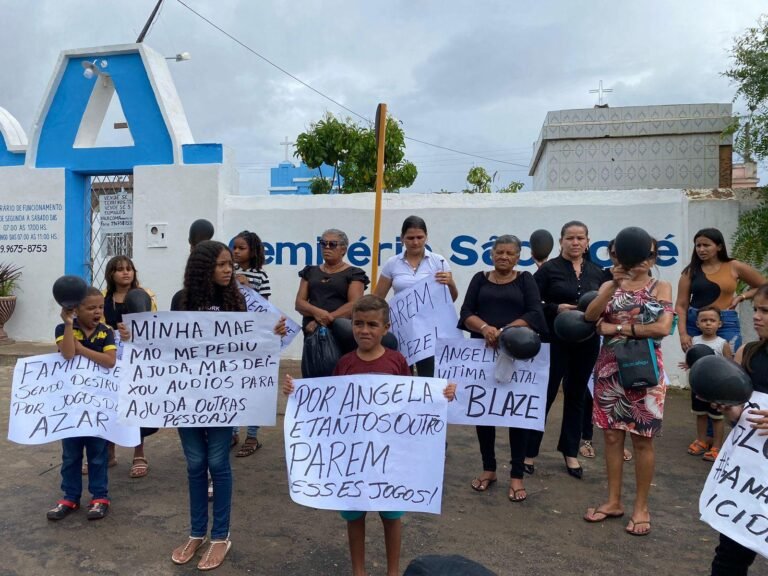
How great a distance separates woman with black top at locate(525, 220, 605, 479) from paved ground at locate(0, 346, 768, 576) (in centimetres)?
33

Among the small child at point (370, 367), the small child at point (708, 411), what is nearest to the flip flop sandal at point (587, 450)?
the small child at point (708, 411)

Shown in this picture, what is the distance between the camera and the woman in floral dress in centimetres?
354

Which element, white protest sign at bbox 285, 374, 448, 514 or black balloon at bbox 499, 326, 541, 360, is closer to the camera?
white protest sign at bbox 285, 374, 448, 514

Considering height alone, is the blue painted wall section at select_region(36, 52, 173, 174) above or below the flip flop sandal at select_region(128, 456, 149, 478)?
above

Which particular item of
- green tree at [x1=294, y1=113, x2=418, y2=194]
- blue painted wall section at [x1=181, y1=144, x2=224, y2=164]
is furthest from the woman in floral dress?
green tree at [x1=294, y1=113, x2=418, y2=194]

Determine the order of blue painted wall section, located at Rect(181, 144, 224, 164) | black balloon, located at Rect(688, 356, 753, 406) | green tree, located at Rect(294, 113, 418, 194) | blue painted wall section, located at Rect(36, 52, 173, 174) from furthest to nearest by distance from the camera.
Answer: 1. green tree, located at Rect(294, 113, 418, 194)
2. blue painted wall section, located at Rect(36, 52, 173, 174)
3. blue painted wall section, located at Rect(181, 144, 224, 164)
4. black balloon, located at Rect(688, 356, 753, 406)

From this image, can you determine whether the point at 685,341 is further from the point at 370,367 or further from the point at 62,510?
the point at 62,510

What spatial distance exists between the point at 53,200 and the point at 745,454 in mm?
9683

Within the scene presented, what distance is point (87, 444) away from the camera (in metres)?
3.84

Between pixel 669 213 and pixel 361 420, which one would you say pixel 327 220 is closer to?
pixel 669 213

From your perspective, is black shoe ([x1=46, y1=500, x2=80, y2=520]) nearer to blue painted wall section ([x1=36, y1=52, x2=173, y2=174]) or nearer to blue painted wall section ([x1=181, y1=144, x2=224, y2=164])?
blue painted wall section ([x1=181, y1=144, x2=224, y2=164])

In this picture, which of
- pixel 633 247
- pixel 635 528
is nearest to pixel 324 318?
pixel 633 247

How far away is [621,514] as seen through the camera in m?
3.81

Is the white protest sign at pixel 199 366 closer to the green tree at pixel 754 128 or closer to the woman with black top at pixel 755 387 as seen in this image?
the woman with black top at pixel 755 387
